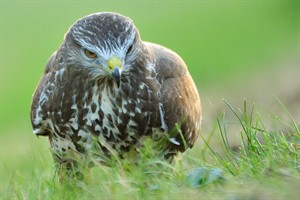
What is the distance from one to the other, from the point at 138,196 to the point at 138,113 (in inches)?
77.0

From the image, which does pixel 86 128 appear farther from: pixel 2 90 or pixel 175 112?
pixel 2 90

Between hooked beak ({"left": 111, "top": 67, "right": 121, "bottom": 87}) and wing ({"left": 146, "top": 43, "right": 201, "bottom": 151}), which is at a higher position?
hooked beak ({"left": 111, "top": 67, "right": 121, "bottom": 87})

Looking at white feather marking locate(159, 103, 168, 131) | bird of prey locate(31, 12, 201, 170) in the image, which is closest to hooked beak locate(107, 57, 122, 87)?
bird of prey locate(31, 12, 201, 170)

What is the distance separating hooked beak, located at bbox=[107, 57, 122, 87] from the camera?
7.63 meters

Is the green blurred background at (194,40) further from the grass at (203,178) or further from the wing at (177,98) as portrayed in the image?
the grass at (203,178)

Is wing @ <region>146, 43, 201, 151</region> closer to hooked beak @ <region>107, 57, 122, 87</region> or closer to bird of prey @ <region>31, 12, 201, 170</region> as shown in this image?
bird of prey @ <region>31, 12, 201, 170</region>

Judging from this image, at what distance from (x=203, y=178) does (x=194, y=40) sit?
1793 cm

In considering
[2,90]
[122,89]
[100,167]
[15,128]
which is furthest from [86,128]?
[2,90]

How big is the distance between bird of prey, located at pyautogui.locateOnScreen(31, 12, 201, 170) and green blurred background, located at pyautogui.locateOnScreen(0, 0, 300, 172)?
7.27m

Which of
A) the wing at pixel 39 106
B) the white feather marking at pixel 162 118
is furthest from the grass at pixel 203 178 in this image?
the wing at pixel 39 106

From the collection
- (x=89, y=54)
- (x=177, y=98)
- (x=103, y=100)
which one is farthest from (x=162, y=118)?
(x=89, y=54)

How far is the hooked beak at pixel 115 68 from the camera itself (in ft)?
25.0

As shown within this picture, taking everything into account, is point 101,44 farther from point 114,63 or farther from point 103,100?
point 103,100

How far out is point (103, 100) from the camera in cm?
831
